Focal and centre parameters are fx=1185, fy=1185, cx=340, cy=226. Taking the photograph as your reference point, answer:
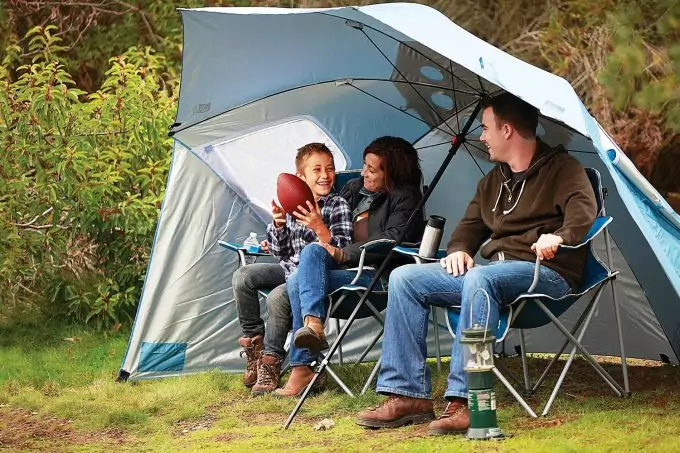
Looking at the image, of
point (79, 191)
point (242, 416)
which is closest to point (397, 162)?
point (242, 416)

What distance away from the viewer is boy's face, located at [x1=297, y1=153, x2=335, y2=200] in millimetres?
4730

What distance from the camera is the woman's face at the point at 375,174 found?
459 cm

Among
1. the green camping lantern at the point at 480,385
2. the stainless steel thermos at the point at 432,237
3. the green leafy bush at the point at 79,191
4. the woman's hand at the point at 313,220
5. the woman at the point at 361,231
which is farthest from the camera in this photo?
the green leafy bush at the point at 79,191

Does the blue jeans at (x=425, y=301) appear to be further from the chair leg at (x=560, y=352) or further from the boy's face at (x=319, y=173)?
the boy's face at (x=319, y=173)

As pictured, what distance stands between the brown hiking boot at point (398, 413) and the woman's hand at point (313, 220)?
0.84 meters

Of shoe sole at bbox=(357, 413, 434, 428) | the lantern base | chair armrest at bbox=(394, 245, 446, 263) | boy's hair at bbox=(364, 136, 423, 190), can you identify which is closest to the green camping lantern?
the lantern base

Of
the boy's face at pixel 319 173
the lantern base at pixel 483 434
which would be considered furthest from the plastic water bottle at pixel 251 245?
the lantern base at pixel 483 434

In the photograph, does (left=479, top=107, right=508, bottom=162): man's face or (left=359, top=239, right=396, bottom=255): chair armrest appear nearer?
(left=479, top=107, right=508, bottom=162): man's face

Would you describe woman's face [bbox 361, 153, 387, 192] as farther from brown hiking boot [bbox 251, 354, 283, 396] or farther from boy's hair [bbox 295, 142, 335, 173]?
brown hiking boot [bbox 251, 354, 283, 396]

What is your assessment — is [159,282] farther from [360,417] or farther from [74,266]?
[360,417]

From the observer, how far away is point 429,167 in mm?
5051

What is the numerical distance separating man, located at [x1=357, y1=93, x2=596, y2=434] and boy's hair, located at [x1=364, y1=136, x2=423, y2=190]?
1.57 ft

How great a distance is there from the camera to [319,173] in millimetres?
4734

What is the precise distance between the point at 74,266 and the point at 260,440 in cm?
261
